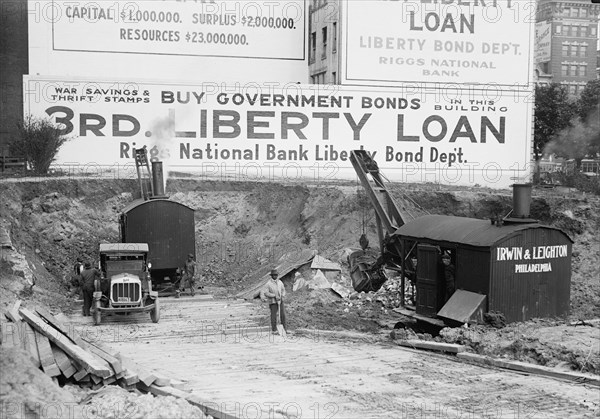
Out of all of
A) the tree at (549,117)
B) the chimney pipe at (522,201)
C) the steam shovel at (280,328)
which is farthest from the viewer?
the tree at (549,117)

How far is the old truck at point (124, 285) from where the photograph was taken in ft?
76.7

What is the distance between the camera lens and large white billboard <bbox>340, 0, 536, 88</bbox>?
4516cm

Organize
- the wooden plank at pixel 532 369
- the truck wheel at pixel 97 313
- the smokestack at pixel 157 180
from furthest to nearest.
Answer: the smokestack at pixel 157 180 → the truck wheel at pixel 97 313 → the wooden plank at pixel 532 369

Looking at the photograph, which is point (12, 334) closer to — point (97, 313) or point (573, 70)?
point (97, 313)

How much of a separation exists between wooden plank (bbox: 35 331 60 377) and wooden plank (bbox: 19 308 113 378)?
0.11 m

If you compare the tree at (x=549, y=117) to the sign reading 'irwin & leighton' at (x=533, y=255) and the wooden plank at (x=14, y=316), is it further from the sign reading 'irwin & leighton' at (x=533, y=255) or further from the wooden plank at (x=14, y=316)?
the wooden plank at (x=14, y=316)

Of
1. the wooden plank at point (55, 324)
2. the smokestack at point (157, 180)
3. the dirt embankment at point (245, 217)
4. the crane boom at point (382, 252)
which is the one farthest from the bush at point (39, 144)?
the wooden plank at point (55, 324)

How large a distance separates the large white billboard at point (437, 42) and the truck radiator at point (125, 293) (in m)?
24.1

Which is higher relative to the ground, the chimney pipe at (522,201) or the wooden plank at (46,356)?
the chimney pipe at (522,201)

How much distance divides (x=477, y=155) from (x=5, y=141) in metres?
27.1

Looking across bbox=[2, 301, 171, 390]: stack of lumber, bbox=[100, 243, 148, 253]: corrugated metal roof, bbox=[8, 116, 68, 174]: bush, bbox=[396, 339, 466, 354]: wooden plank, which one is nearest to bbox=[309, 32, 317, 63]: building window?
bbox=[8, 116, 68, 174]: bush

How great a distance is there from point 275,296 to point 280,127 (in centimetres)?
2169

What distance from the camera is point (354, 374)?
1684 cm

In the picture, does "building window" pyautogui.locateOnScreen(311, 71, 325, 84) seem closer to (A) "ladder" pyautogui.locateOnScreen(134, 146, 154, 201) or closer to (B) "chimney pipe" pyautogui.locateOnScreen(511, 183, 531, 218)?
(A) "ladder" pyautogui.locateOnScreen(134, 146, 154, 201)
